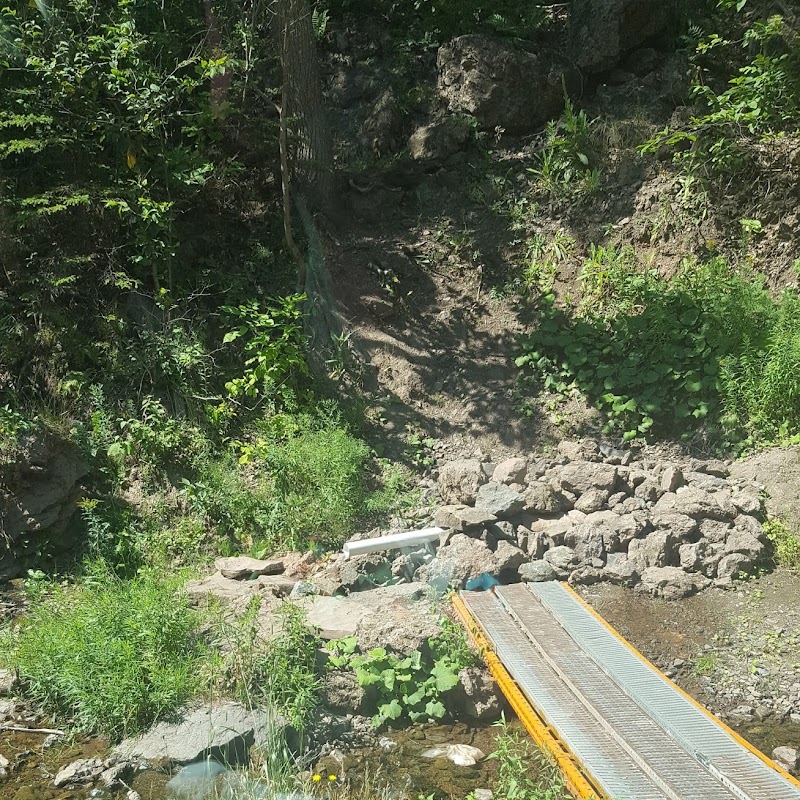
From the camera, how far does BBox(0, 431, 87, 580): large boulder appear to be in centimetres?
645

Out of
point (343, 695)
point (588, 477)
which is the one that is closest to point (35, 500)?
point (343, 695)

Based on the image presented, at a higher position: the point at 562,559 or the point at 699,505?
the point at 699,505

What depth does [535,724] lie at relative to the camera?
436 centimetres

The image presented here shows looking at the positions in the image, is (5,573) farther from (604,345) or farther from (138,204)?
(604,345)

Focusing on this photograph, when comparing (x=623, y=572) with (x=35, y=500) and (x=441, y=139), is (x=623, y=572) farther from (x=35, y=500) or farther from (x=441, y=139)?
(x=441, y=139)

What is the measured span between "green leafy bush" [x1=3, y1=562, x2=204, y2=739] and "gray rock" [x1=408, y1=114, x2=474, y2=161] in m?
6.44

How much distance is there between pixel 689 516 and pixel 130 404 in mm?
4915

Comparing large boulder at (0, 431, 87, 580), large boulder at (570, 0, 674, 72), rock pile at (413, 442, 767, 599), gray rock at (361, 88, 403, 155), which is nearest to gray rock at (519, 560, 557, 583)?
rock pile at (413, 442, 767, 599)

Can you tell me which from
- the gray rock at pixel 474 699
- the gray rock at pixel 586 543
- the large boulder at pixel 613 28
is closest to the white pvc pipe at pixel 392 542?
the gray rock at pixel 586 543

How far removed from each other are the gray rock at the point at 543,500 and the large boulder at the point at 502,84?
5.33 metres

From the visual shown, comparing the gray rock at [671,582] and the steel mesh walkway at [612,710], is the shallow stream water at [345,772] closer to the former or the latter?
the steel mesh walkway at [612,710]

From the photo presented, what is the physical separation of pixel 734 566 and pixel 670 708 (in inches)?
72.5

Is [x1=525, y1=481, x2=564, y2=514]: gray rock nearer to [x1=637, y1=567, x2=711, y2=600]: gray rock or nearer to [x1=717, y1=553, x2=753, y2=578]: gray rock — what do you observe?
[x1=637, y1=567, x2=711, y2=600]: gray rock

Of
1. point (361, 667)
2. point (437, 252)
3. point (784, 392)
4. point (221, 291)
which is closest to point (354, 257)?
point (437, 252)
